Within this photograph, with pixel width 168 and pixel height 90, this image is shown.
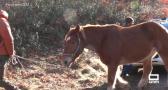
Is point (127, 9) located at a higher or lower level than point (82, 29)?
lower

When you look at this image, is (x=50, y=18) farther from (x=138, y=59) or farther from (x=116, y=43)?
(x=116, y=43)

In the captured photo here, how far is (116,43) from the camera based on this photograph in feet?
32.1

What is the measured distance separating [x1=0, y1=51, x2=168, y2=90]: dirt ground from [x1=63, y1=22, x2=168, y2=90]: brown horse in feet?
→ 3.26

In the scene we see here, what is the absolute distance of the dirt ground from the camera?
36.9 ft

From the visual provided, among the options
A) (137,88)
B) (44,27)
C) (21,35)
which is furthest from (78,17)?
(137,88)

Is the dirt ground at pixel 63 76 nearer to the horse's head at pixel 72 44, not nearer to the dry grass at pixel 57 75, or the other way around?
the dry grass at pixel 57 75

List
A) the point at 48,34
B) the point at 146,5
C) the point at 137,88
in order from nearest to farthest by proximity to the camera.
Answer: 1. the point at 137,88
2. the point at 48,34
3. the point at 146,5

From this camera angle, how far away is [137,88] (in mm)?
10930

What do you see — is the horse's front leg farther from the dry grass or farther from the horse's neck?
the dry grass

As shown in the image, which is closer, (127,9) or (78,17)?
(78,17)

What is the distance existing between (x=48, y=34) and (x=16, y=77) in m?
3.17

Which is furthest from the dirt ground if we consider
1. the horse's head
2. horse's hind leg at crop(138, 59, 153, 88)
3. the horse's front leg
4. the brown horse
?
the horse's head

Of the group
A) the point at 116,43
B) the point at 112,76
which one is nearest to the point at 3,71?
the point at 112,76

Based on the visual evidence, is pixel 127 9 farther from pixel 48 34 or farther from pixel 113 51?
pixel 113 51
